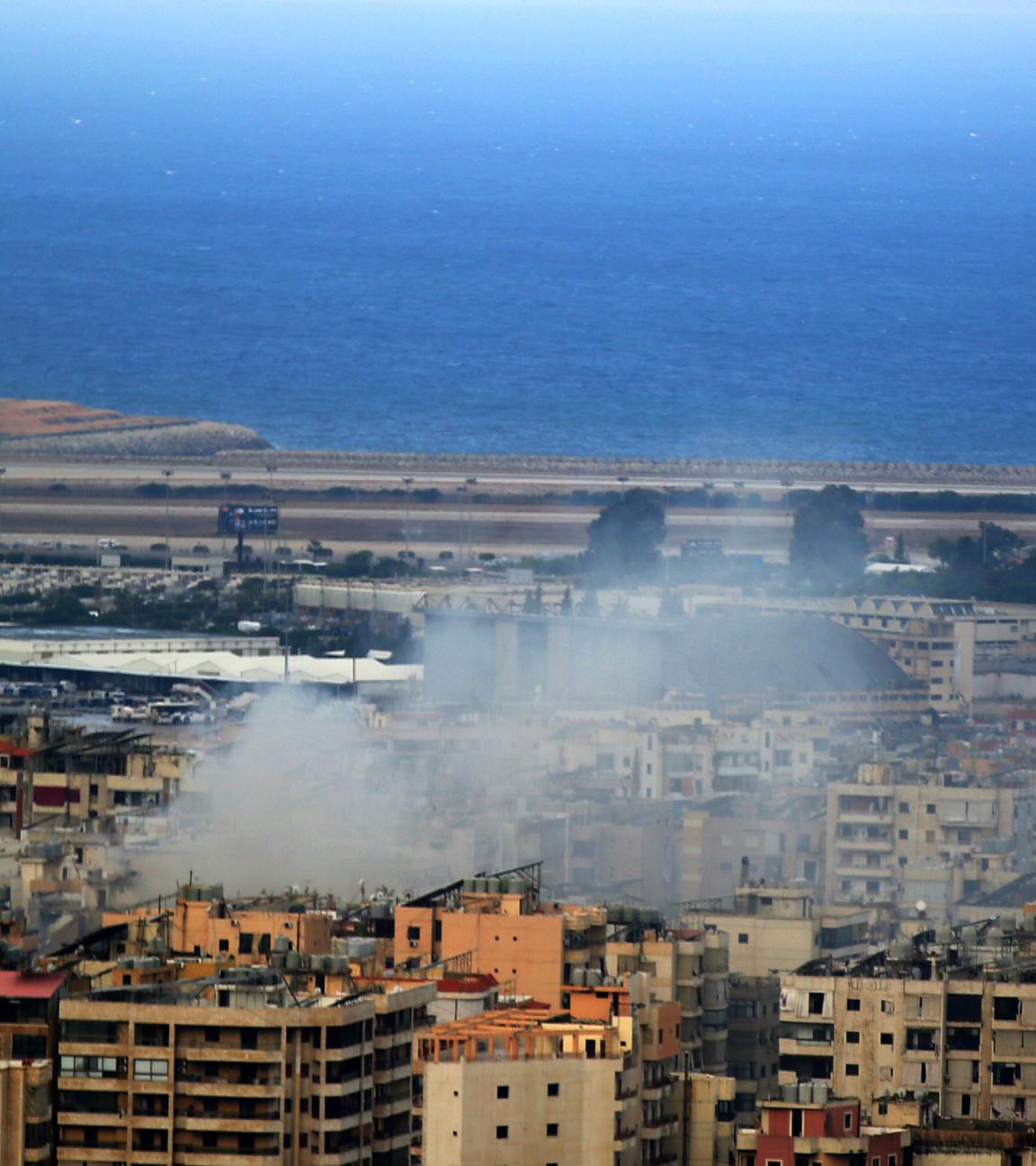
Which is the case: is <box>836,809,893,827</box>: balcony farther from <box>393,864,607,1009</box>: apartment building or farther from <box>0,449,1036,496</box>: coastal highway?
<box>0,449,1036,496</box>: coastal highway

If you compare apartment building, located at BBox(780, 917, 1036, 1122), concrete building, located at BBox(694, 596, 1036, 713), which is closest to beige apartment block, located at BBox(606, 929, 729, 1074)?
apartment building, located at BBox(780, 917, 1036, 1122)

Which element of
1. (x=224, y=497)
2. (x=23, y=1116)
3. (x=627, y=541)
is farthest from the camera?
(x=224, y=497)

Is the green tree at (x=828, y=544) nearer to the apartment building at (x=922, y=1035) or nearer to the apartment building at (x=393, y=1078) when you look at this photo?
the apartment building at (x=922, y=1035)

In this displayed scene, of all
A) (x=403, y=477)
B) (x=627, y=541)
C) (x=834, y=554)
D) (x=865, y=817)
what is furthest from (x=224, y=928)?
(x=403, y=477)

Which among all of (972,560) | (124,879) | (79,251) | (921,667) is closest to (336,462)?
(972,560)

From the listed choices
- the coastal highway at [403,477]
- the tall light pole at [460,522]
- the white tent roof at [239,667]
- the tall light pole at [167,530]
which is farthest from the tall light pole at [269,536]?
the white tent roof at [239,667]

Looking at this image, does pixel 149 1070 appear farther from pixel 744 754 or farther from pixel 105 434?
pixel 105 434
